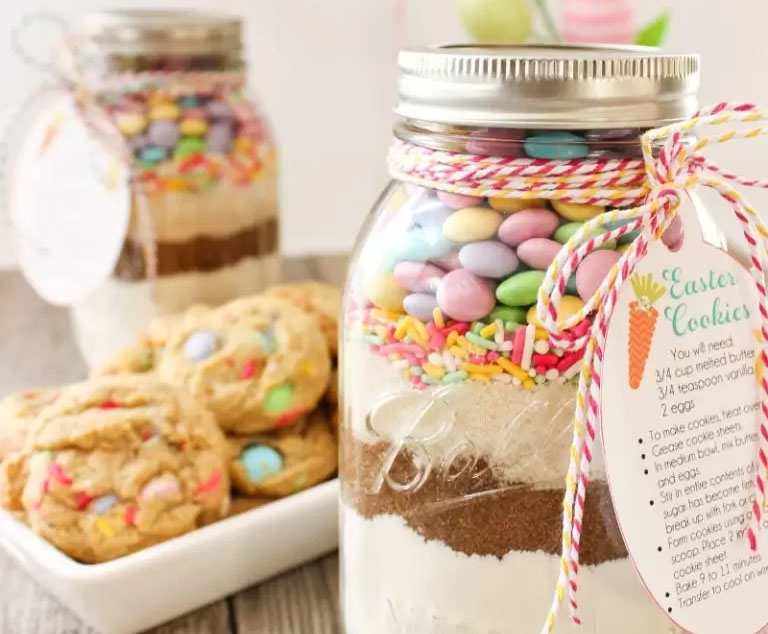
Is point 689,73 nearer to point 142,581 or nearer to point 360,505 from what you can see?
point 360,505

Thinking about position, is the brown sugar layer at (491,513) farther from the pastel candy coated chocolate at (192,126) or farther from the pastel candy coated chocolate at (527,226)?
the pastel candy coated chocolate at (192,126)

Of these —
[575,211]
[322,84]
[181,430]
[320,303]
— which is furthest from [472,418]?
[322,84]

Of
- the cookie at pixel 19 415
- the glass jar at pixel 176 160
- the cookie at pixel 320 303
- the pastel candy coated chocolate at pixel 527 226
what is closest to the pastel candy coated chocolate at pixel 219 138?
the glass jar at pixel 176 160

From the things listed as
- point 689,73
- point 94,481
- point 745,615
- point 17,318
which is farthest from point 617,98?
point 17,318

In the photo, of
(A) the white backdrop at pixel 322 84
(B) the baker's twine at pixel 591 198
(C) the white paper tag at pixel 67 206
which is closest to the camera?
(B) the baker's twine at pixel 591 198

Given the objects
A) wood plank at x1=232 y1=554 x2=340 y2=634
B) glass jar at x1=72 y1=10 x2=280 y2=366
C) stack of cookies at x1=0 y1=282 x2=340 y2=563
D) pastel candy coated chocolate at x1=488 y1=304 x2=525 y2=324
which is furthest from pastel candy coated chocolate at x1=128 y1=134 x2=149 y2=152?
pastel candy coated chocolate at x1=488 y1=304 x2=525 y2=324

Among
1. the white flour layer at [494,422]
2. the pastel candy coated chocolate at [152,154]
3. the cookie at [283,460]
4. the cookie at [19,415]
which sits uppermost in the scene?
the pastel candy coated chocolate at [152,154]

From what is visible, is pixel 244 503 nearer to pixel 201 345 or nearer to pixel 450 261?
pixel 201 345

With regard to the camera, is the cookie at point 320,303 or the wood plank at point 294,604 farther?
the cookie at point 320,303
